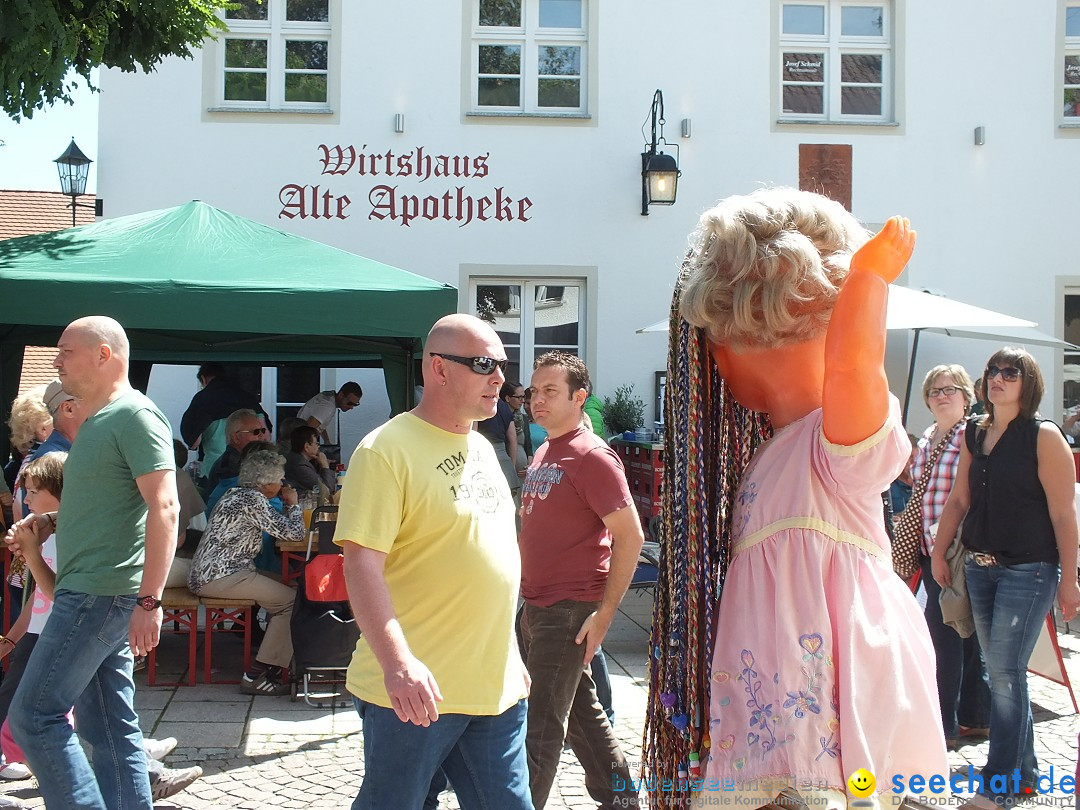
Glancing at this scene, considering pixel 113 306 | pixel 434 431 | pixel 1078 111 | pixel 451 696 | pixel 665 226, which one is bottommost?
pixel 451 696

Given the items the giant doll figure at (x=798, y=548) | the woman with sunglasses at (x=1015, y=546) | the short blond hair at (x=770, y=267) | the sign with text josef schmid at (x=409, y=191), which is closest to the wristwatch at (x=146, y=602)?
the giant doll figure at (x=798, y=548)

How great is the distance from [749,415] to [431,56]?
9.47 m

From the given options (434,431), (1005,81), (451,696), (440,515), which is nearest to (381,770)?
(451,696)

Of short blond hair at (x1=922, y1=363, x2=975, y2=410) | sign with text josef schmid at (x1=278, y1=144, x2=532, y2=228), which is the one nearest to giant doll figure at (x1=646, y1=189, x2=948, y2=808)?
short blond hair at (x1=922, y1=363, x2=975, y2=410)

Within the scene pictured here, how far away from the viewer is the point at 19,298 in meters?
5.35

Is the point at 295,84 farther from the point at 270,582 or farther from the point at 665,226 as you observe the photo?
the point at 270,582

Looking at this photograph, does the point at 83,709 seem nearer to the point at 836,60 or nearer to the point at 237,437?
the point at 237,437

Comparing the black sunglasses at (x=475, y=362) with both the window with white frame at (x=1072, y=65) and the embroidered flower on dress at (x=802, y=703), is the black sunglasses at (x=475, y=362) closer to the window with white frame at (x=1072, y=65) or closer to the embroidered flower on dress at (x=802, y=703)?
the embroidered flower on dress at (x=802, y=703)

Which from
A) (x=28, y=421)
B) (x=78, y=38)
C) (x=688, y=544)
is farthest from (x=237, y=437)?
(x=688, y=544)

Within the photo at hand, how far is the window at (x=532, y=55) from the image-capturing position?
36.7 ft

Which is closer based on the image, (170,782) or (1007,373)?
(170,782)

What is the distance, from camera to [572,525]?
379cm

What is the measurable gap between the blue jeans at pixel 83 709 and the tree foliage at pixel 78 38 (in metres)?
4.24

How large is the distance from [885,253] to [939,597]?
143 inches
